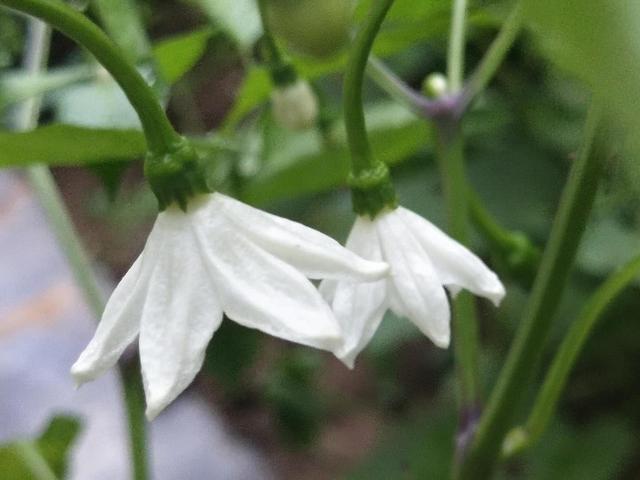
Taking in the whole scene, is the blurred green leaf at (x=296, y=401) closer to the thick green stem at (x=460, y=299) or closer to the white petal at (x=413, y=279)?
the thick green stem at (x=460, y=299)

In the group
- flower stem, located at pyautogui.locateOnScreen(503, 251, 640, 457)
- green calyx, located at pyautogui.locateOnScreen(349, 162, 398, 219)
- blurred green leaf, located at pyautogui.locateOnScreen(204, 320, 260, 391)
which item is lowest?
blurred green leaf, located at pyautogui.locateOnScreen(204, 320, 260, 391)

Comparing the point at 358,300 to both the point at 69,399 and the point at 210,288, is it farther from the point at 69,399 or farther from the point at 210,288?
the point at 69,399

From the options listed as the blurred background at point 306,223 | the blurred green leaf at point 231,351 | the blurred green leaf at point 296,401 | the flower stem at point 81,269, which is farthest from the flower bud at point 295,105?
the blurred green leaf at point 296,401

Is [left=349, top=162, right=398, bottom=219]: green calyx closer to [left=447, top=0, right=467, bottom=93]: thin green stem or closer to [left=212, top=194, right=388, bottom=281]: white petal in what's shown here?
[left=212, top=194, right=388, bottom=281]: white petal

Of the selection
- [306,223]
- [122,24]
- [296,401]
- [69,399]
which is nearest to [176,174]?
[122,24]

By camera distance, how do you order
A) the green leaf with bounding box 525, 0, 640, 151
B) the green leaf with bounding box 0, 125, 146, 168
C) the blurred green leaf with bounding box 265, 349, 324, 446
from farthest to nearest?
the blurred green leaf with bounding box 265, 349, 324, 446 < the green leaf with bounding box 0, 125, 146, 168 < the green leaf with bounding box 525, 0, 640, 151

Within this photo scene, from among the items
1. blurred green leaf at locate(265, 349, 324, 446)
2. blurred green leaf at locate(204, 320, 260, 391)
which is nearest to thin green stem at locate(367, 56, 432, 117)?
blurred green leaf at locate(204, 320, 260, 391)
